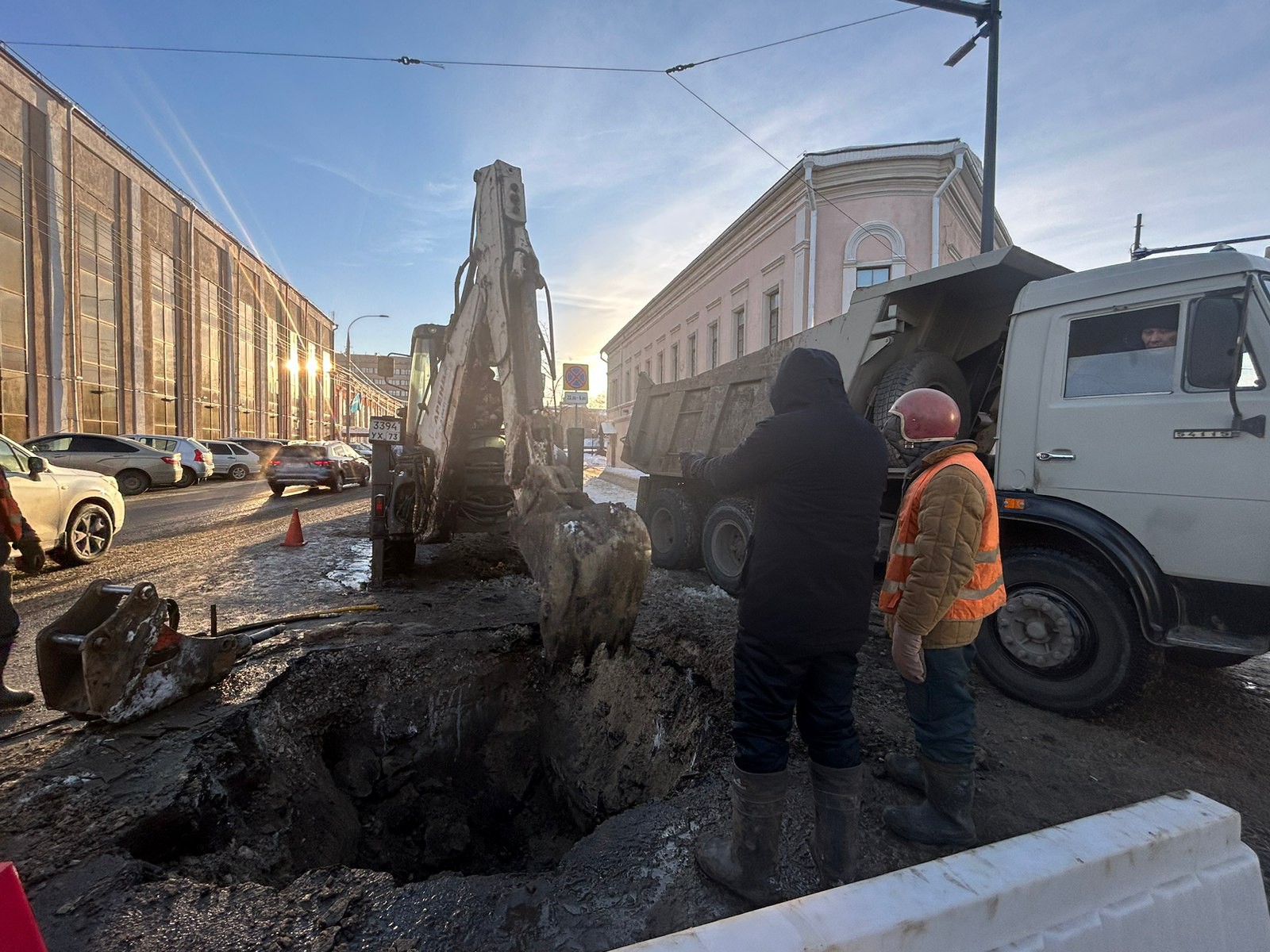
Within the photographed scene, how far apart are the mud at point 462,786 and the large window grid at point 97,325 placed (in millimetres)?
23539

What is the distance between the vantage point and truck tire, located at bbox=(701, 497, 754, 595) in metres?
6.16

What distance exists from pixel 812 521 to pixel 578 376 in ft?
47.9

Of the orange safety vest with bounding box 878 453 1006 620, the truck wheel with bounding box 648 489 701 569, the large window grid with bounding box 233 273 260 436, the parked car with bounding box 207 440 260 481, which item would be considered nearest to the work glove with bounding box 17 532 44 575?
the truck wheel with bounding box 648 489 701 569

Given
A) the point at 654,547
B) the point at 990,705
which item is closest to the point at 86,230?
the point at 654,547

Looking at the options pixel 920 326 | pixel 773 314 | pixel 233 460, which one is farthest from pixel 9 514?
pixel 233 460

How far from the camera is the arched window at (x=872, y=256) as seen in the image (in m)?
16.4

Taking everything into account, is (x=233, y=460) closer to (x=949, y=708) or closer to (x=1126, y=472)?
(x=949, y=708)

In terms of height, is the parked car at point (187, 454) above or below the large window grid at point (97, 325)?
below

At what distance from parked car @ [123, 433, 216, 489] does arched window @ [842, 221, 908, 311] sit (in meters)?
19.1

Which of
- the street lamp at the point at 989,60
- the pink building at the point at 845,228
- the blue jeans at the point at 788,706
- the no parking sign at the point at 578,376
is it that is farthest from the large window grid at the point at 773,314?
the blue jeans at the point at 788,706

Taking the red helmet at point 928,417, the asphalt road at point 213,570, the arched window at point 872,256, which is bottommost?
the asphalt road at point 213,570

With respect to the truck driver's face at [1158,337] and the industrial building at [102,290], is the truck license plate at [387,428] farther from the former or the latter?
the industrial building at [102,290]

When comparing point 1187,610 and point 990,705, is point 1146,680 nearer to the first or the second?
point 1187,610

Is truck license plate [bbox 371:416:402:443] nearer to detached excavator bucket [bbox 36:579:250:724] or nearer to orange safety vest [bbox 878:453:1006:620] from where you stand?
detached excavator bucket [bbox 36:579:250:724]
